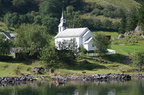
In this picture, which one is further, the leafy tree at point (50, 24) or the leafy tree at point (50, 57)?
the leafy tree at point (50, 24)

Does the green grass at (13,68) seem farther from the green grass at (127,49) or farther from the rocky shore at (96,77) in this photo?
the green grass at (127,49)

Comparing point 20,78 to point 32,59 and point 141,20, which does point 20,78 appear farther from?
point 141,20

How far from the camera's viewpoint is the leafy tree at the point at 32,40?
96.8 m

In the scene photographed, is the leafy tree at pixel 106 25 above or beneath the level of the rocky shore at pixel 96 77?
above

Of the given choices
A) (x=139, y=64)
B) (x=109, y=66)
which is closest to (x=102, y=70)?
Result: (x=109, y=66)

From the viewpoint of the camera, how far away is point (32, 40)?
9719 centimetres

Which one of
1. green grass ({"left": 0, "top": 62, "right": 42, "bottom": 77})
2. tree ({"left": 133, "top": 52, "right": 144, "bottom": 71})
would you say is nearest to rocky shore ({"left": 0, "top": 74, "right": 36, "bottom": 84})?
green grass ({"left": 0, "top": 62, "right": 42, "bottom": 77})

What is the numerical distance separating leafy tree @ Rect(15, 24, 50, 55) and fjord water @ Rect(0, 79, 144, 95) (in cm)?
2316

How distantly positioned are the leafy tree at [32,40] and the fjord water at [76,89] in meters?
23.2

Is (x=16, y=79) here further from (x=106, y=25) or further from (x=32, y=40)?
(x=106, y=25)

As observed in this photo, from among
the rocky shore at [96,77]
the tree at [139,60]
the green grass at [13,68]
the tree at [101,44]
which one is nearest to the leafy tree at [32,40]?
the green grass at [13,68]

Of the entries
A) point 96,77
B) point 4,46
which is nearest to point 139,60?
point 96,77

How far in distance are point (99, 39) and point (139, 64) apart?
18449 millimetres

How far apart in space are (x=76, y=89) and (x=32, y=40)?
118 ft
